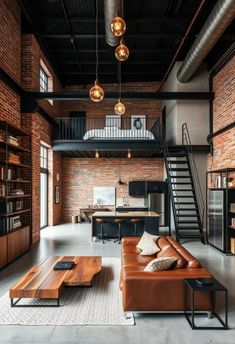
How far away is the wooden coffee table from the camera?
3.39 m

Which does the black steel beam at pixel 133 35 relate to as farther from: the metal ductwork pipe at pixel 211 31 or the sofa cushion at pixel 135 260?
the sofa cushion at pixel 135 260

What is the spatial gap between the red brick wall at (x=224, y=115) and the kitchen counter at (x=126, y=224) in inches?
103

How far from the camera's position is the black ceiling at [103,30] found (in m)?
6.97

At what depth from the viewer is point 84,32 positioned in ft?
27.0

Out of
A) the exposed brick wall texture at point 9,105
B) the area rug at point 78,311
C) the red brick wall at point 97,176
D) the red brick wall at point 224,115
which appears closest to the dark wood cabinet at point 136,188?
the red brick wall at point 97,176

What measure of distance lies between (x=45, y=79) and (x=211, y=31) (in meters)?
6.40

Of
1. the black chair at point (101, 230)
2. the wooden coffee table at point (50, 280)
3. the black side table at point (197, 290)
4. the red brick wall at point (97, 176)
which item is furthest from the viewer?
the red brick wall at point (97, 176)

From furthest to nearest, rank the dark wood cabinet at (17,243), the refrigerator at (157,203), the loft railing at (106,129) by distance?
the refrigerator at (157,203), the loft railing at (106,129), the dark wood cabinet at (17,243)

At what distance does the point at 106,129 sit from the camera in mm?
10234

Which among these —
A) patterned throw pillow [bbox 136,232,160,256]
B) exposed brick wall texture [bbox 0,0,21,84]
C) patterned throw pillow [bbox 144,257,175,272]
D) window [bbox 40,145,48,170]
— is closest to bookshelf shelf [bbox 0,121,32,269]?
exposed brick wall texture [bbox 0,0,21,84]

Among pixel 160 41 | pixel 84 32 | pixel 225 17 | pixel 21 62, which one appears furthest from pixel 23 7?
pixel 225 17

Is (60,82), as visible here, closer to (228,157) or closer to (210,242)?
(228,157)

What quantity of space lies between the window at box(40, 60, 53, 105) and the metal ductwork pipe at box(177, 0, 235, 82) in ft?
15.9

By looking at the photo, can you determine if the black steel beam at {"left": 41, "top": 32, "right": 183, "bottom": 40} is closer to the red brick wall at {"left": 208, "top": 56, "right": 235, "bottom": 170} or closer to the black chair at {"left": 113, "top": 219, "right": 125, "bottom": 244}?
the red brick wall at {"left": 208, "top": 56, "right": 235, "bottom": 170}
